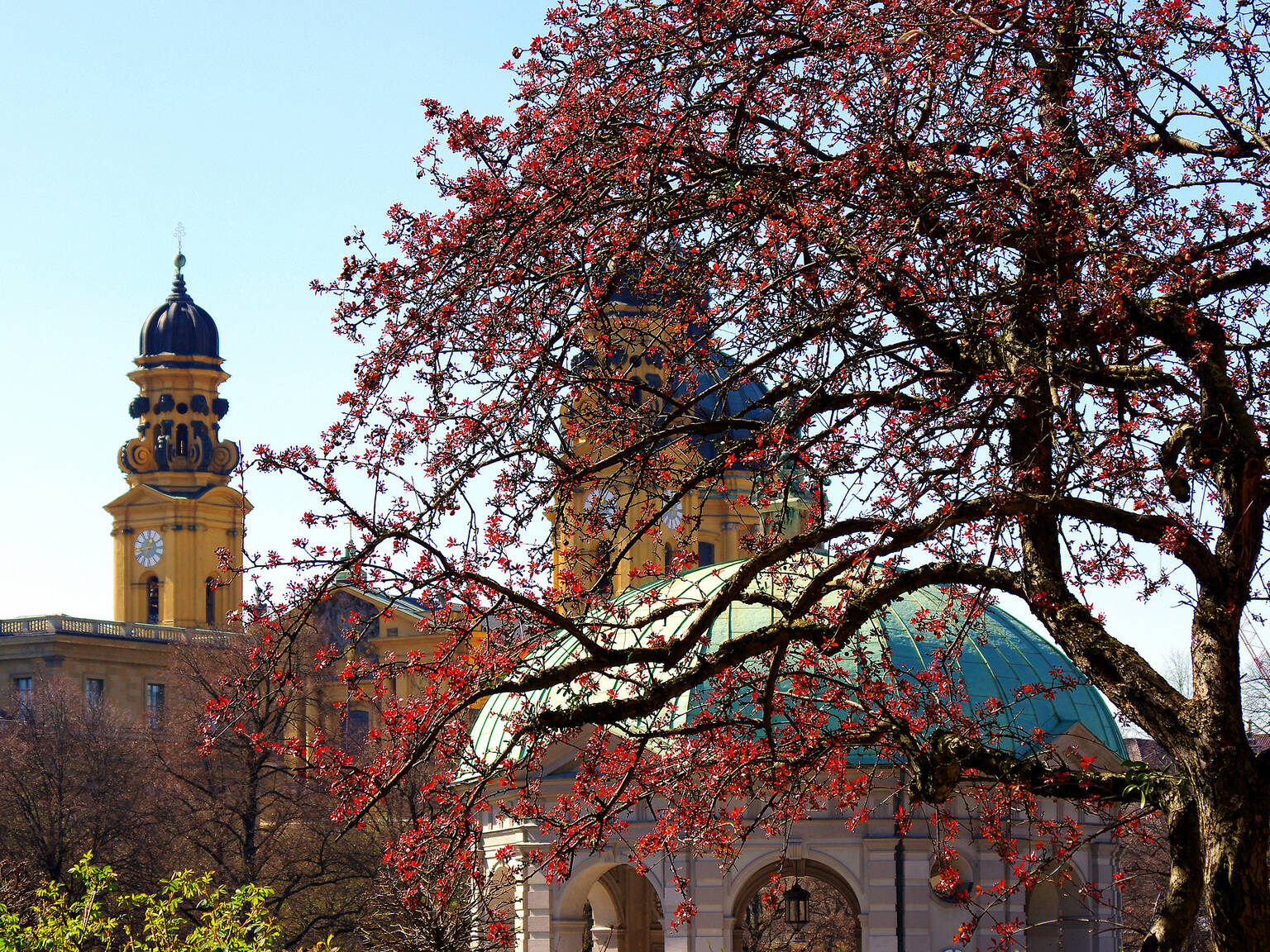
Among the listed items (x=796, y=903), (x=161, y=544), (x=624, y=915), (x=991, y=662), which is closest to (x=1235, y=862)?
(x=796, y=903)

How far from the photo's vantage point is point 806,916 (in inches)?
1278

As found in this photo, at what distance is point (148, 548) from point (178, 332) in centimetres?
1242

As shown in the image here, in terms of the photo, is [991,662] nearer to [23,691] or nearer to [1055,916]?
[1055,916]

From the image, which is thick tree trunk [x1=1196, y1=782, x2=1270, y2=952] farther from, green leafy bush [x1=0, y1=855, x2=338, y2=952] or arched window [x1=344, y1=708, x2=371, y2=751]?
arched window [x1=344, y1=708, x2=371, y2=751]

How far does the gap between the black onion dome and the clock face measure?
10.5m

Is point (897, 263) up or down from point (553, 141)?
down

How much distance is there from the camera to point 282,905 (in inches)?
1996

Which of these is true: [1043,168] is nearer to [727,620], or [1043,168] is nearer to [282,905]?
[727,620]

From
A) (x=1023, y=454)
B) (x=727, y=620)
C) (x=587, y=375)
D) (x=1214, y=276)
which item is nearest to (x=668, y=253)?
(x=587, y=375)

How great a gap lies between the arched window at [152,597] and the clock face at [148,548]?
85 cm

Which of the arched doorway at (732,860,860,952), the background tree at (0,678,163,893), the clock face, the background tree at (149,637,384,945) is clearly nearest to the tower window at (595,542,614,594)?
the arched doorway at (732,860,860,952)

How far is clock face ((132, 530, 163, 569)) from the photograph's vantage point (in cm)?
10156

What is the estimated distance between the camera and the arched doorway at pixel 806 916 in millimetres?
32188

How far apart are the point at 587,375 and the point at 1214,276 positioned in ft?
12.1
